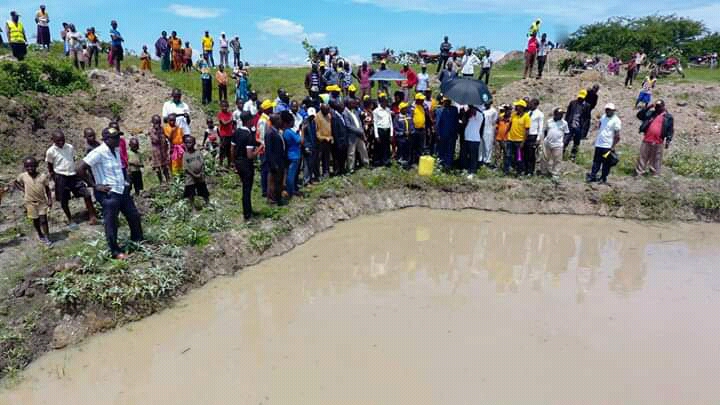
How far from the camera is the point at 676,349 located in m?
5.66

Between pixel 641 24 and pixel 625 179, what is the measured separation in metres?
30.1

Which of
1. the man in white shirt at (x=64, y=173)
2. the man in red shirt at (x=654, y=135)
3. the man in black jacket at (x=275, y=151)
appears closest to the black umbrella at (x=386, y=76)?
the man in black jacket at (x=275, y=151)

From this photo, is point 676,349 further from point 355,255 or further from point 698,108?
point 698,108

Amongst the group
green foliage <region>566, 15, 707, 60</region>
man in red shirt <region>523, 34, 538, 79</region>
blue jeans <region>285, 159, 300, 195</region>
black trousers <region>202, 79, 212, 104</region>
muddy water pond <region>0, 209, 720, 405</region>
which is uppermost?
green foliage <region>566, 15, 707, 60</region>

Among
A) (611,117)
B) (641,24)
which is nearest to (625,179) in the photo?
(611,117)

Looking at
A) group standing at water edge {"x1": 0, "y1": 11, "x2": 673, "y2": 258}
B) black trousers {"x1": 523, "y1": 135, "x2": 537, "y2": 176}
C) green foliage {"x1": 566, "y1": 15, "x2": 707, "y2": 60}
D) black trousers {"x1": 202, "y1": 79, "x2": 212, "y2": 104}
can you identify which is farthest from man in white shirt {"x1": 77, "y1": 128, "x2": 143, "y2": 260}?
green foliage {"x1": 566, "y1": 15, "x2": 707, "y2": 60}

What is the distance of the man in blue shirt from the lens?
15094 mm

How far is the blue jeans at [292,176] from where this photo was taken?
29.8 feet

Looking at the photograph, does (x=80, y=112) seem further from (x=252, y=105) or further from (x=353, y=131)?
(x=353, y=131)

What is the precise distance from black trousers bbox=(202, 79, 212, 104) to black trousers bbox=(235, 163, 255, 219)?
25.4 ft

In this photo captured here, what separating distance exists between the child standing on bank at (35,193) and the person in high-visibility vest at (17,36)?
922 cm

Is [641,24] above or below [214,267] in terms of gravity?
above

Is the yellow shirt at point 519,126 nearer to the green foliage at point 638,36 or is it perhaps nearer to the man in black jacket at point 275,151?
the man in black jacket at point 275,151

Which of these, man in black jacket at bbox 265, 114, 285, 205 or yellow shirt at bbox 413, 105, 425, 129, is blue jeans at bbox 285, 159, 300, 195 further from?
yellow shirt at bbox 413, 105, 425, 129
